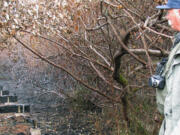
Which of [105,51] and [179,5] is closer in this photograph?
[179,5]

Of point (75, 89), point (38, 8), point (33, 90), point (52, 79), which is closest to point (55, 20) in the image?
point (38, 8)

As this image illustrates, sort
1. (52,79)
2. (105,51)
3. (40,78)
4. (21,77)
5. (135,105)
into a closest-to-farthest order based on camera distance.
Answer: (135,105) → (105,51) → (52,79) → (40,78) → (21,77)

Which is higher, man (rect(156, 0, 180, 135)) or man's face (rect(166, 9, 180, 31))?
man's face (rect(166, 9, 180, 31))

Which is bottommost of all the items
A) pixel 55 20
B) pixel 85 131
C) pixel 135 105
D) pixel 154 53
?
pixel 85 131

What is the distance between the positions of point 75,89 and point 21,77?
633 centimetres

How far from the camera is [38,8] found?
555 centimetres

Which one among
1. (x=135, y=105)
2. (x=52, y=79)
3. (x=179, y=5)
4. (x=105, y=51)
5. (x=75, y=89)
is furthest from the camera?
(x=52, y=79)

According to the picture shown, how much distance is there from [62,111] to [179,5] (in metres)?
7.98

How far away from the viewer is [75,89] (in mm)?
9148

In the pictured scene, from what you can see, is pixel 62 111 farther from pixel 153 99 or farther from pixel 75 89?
pixel 153 99

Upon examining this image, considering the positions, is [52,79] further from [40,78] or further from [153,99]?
[153,99]

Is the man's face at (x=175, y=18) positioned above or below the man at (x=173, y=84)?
above

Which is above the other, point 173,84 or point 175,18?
point 175,18

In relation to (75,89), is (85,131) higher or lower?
lower
